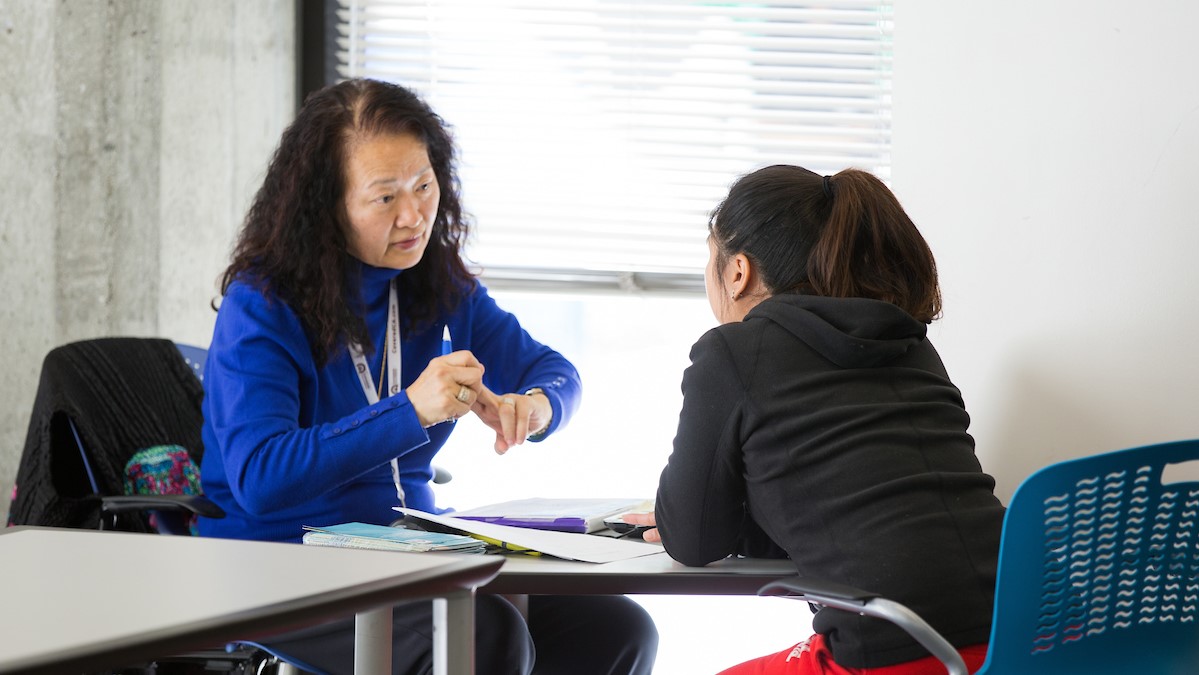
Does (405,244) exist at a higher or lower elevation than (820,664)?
higher

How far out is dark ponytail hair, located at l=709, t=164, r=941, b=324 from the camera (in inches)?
65.0

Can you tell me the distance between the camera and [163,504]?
2.10 metres

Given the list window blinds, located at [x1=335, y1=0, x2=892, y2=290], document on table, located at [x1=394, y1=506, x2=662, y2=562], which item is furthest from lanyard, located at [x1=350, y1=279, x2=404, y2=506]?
window blinds, located at [x1=335, y1=0, x2=892, y2=290]

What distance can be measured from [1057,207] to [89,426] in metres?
1.92

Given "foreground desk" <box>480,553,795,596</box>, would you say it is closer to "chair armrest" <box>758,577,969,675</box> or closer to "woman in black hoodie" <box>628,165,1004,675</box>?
"woman in black hoodie" <box>628,165,1004,675</box>


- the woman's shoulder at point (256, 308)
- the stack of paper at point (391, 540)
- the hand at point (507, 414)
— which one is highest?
the woman's shoulder at point (256, 308)

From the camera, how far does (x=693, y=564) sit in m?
1.55

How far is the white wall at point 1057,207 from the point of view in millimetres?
2146

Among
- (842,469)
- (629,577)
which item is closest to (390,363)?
(629,577)

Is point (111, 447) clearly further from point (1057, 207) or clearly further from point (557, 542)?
point (1057, 207)

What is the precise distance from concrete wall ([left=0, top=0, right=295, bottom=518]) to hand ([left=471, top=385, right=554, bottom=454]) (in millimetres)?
1112

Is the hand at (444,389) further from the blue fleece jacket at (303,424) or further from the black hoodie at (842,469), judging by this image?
the black hoodie at (842,469)

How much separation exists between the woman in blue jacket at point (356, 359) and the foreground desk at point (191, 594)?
0.48 m

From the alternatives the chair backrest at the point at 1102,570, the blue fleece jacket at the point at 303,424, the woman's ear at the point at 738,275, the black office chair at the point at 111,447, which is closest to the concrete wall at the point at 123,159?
the black office chair at the point at 111,447
